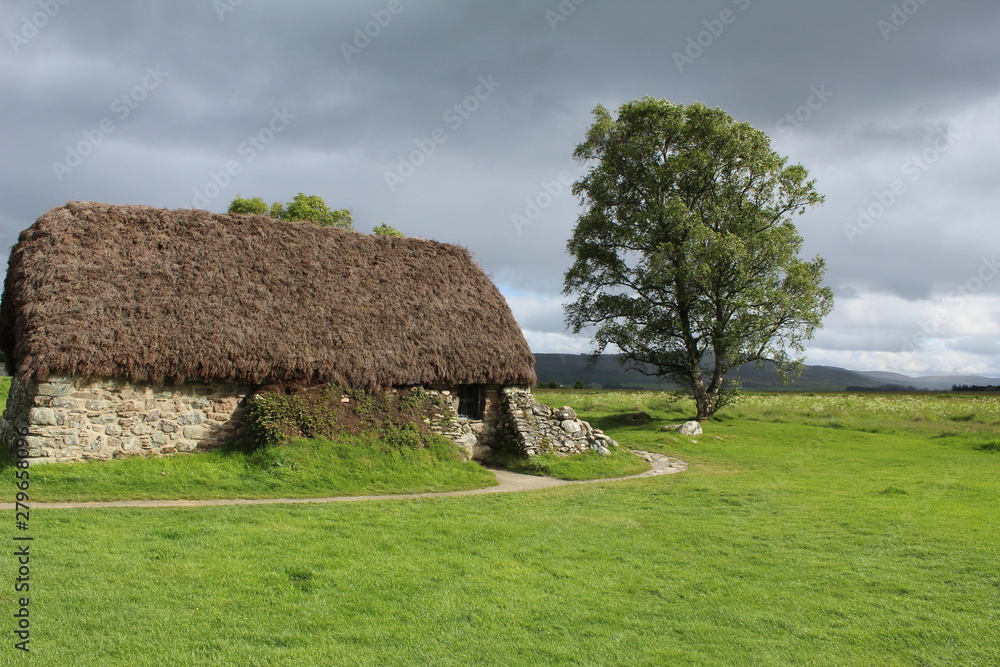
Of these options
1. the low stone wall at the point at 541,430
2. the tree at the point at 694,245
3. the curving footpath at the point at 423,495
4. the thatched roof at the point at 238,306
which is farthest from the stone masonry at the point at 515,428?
the tree at the point at 694,245

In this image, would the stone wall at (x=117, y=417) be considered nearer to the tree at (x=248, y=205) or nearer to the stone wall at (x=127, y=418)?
the stone wall at (x=127, y=418)

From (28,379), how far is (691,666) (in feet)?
44.6

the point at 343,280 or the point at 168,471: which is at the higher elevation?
the point at 343,280

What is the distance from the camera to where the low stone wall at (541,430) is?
17172 millimetres

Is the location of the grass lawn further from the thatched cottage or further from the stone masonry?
the stone masonry

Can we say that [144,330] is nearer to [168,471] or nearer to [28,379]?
[28,379]

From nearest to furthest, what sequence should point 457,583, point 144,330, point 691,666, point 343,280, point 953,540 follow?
1. point 691,666
2. point 457,583
3. point 953,540
4. point 144,330
5. point 343,280

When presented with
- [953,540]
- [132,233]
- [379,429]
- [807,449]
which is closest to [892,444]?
[807,449]

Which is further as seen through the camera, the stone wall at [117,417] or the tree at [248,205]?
the tree at [248,205]

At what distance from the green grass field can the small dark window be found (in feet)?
15.7

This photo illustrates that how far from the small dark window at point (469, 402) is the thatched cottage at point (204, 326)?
4 cm

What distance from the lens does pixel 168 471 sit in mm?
13086

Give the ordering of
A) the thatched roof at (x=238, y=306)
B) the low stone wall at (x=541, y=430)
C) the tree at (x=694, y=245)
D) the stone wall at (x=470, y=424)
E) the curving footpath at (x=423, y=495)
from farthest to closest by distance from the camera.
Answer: the tree at (x=694, y=245)
the low stone wall at (x=541, y=430)
the stone wall at (x=470, y=424)
the thatched roof at (x=238, y=306)
the curving footpath at (x=423, y=495)

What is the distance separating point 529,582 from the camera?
758cm
